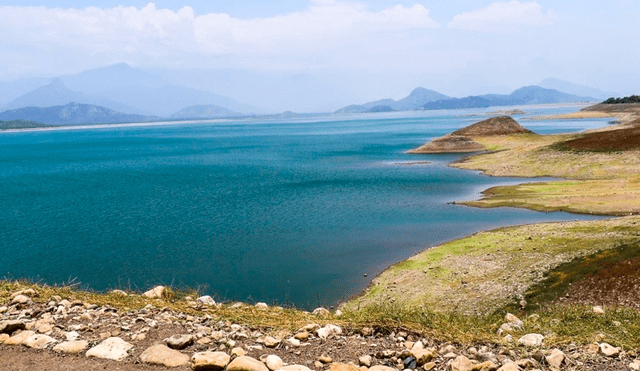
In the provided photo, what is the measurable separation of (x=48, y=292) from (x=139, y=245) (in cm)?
2965

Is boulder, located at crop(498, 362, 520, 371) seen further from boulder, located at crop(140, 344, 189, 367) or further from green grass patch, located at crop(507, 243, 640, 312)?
green grass patch, located at crop(507, 243, 640, 312)

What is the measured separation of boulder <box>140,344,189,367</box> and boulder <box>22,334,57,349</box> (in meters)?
2.49

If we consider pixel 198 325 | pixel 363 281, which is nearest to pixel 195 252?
pixel 363 281

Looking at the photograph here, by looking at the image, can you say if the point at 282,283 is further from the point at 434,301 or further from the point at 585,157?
the point at 585,157

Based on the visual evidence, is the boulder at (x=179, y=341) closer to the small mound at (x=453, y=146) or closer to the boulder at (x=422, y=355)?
the boulder at (x=422, y=355)

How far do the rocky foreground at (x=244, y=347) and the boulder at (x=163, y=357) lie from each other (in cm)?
2

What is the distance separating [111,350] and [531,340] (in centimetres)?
956

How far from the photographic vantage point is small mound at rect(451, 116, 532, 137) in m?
137

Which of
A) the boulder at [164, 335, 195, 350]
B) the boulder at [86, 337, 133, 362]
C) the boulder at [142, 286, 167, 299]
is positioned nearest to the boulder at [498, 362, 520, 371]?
the boulder at [164, 335, 195, 350]

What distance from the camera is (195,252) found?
1547 inches

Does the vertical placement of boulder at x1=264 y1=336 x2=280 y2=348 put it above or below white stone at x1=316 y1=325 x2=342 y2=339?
above

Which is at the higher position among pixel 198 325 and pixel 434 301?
pixel 198 325

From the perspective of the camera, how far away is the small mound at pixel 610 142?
249 ft

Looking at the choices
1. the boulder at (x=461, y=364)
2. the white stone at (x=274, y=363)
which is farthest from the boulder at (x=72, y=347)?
the boulder at (x=461, y=364)
